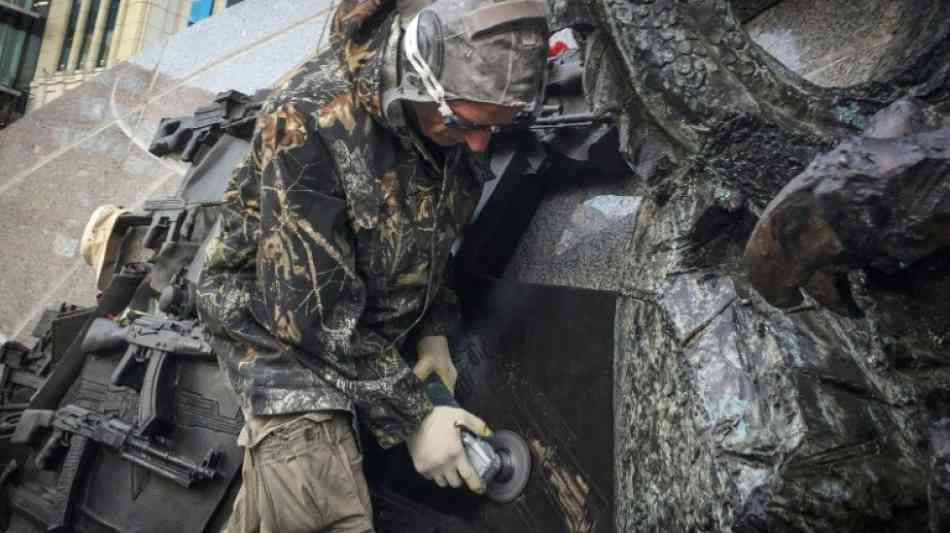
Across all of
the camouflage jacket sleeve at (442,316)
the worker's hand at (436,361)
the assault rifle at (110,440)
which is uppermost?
the camouflage jacket sleeve at (442,316)

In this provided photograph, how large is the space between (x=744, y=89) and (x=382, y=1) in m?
1.27

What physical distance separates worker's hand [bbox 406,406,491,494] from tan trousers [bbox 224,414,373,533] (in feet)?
0.75

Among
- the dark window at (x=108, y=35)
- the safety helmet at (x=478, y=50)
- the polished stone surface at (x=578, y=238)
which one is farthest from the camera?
the dark window at (x=108, y=35)

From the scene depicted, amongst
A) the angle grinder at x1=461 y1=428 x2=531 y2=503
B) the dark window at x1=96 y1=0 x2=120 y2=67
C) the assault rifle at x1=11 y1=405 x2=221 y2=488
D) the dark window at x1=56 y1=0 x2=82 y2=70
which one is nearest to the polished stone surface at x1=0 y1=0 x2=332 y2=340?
the assault rifle at x1=11 y1=405 x2=221 y2=488

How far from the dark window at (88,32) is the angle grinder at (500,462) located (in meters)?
13.1

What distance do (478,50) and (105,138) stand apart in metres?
5.79

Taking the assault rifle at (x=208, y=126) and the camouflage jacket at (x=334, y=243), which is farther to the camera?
the assault rifle at (x=208, y=126)

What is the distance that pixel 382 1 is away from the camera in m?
2.51

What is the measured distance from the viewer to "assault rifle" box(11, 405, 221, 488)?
3.04 m

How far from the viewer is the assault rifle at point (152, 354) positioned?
10.8 ft

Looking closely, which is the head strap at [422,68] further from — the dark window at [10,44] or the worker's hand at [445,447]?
the dark window at [10,44]

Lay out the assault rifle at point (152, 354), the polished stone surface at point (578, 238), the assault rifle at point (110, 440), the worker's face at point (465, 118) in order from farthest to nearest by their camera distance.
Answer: the assault rifle at point (152, 354)
the assault rifle at point (110, 440)
the polished stone surface at point (578, 238)
the worker's face at point (465, 118)

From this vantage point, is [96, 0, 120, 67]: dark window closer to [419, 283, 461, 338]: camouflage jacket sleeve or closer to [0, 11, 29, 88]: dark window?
[0, 11, 29, 88]: dark window

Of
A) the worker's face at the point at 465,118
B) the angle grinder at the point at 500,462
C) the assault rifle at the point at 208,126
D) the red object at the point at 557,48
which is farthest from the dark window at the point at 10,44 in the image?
the angle grinder at the point at 500,462
